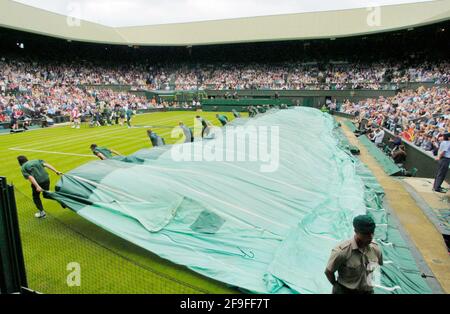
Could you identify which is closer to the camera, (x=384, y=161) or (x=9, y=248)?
(x=9, y=248)

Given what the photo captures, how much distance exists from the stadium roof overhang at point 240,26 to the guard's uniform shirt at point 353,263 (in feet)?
111

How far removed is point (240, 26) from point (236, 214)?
45951mm

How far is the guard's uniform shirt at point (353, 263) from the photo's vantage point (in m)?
3.39

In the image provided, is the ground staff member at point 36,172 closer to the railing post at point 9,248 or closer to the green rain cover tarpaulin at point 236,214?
the green rain cover tarpaulin at point 236,214

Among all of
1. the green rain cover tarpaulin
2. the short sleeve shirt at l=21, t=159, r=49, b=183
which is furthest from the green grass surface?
the short sleeve shirt at l=21, t=159, r=49, b=183

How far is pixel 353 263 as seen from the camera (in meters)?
3.39

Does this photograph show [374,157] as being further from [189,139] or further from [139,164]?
[139,164]

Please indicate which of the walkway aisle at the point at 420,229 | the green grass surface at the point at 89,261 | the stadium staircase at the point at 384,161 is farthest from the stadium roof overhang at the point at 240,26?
the green grass surface at the point at 89,261

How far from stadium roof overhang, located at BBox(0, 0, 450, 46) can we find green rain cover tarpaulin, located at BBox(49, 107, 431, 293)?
3054 centimetres

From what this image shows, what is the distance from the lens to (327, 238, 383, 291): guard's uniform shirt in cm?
339

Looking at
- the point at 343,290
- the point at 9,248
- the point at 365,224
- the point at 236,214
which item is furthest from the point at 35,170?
the point at 365,224

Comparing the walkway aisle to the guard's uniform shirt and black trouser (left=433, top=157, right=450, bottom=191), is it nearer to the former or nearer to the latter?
black trouser (left=433, top=157, right=450, bottom=191)

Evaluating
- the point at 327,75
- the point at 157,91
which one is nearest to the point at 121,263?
the point at 157,91

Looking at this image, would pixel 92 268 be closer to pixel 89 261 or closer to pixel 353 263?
pixel 89 261
